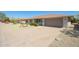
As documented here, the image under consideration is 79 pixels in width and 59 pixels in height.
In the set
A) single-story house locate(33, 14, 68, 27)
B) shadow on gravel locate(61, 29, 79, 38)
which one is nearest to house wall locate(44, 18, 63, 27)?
single-story house locate(33, 14, 68, 27)

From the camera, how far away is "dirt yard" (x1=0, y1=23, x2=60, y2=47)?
2350 mm

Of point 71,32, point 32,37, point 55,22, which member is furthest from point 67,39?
point 32,37

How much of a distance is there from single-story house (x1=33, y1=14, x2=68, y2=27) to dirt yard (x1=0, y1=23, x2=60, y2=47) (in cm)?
6

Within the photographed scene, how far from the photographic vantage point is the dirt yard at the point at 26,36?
7.71 ft

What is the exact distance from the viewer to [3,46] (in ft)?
7.72

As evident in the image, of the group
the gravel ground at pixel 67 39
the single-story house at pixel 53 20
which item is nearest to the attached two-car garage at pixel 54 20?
the single-story house at pixel 53 20

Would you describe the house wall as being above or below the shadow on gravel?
above

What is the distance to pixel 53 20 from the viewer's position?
2.37 metres

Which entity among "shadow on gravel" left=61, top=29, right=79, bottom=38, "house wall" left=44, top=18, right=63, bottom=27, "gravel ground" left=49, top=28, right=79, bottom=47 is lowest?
"gravel ground" left=49, top=28, right=79, bottom=47

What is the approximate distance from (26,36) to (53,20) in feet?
1.36

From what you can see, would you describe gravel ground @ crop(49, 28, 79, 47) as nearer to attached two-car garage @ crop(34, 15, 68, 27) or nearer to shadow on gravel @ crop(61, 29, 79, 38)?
shadow on gravel @ crop(61, 29, 79, 38)
